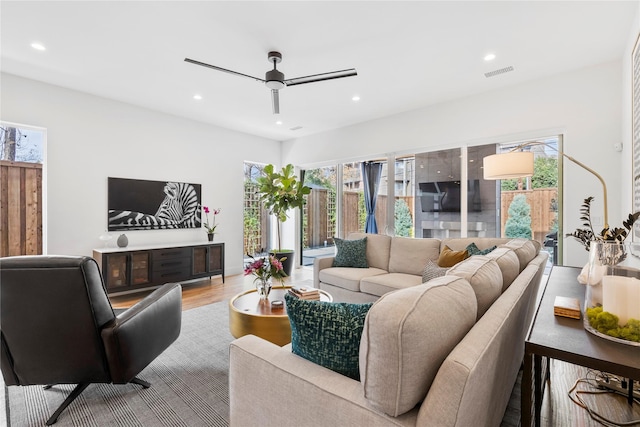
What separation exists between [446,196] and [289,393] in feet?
13.3

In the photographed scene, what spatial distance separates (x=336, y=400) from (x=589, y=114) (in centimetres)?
405

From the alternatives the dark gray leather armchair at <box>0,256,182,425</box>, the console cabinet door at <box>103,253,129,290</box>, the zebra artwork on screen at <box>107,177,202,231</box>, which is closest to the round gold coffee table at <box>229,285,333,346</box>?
the dark gray leather armchair at <box>0,256,182,425</box>

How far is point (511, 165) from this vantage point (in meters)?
2.64

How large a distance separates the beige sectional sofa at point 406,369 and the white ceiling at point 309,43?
2192 mm

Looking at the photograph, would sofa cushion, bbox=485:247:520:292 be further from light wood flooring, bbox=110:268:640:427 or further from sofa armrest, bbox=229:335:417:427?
sofa armrest, bbox=229:335:417:427

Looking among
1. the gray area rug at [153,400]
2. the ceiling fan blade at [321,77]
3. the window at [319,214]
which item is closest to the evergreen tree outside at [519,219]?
the ceiling fan blade at [321,77]

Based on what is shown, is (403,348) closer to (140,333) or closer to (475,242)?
(140,333)

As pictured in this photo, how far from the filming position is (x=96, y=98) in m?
4.18

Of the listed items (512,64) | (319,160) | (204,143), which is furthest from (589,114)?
(204,143)

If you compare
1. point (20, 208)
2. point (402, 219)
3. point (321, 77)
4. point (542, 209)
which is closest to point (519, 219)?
point (542, 209)

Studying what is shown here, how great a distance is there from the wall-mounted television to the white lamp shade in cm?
150

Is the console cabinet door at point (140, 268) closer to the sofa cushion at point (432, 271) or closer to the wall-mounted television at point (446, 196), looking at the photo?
the sofa cushion at point (432, 271)

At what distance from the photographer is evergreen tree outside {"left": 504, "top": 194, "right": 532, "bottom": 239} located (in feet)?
12.4

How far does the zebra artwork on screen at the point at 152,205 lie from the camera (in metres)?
4.39
